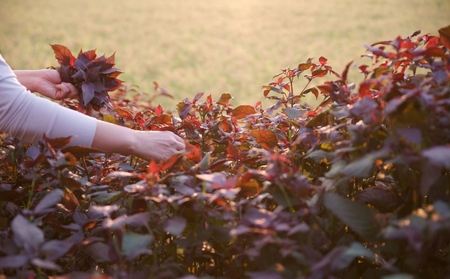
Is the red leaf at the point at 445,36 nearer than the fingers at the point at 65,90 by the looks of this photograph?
Yes

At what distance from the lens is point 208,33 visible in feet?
40.2

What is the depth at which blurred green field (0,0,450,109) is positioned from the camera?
8570 mm

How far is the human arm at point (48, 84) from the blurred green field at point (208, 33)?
14.7ft

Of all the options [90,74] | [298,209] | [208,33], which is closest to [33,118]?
[90,74]

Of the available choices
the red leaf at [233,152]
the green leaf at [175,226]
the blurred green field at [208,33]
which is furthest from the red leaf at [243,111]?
the blurred green field at [208,33]

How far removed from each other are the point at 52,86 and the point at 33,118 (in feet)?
1.89

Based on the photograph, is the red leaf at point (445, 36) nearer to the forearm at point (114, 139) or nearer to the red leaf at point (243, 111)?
the red leaf at point (243, 111)

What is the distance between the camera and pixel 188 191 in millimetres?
1271

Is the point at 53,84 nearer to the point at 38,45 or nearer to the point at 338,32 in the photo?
the point at 38,45

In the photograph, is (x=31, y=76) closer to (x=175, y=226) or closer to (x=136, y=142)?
(x=136, y=142)

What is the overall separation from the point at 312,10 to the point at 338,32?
3.48 metres

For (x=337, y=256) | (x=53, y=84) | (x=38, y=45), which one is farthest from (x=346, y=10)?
(x=337, y=256)

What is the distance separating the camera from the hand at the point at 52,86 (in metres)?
2.09

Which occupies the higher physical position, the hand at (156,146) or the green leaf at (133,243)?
the hand at (156,146)
